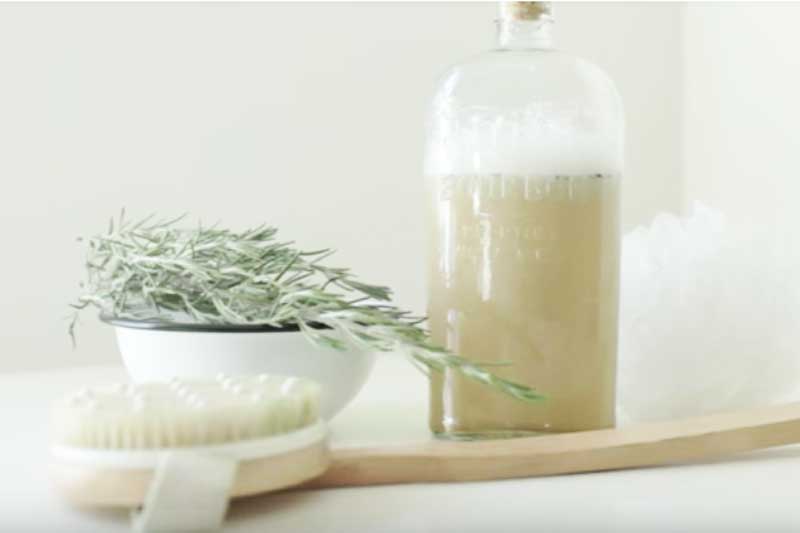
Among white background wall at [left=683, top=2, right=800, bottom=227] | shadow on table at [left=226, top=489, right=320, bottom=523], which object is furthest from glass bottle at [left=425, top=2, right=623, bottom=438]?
white background wall at [left=683, top=2, right=800, bottom=227]

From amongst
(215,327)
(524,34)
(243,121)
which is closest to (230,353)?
(215,327)

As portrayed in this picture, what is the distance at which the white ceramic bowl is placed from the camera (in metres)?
0.58

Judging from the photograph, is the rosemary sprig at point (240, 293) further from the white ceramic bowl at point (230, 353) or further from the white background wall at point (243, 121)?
the white background wall at point (243, 121)

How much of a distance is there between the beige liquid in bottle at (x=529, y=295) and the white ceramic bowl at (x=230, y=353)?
2.7 inches

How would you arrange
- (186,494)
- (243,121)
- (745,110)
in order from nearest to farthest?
(186,494) < (745,110) < (243,121)

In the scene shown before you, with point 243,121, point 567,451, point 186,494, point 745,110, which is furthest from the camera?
point 243,121

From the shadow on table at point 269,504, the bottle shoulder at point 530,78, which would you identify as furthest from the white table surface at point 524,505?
the bottle shoulder at point 530,78

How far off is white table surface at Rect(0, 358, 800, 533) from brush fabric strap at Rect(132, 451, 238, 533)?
3cm

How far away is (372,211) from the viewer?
1244 mm

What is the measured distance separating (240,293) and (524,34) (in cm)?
22

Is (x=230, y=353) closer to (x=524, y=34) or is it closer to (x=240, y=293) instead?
(x=240, y=293)

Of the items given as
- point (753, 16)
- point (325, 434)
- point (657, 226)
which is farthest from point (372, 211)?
point (325, 434)

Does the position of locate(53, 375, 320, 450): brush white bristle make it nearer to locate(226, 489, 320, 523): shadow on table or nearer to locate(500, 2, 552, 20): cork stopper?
locate(226, 489, 320, 523): shadow on table

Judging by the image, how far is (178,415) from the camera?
0.43m
